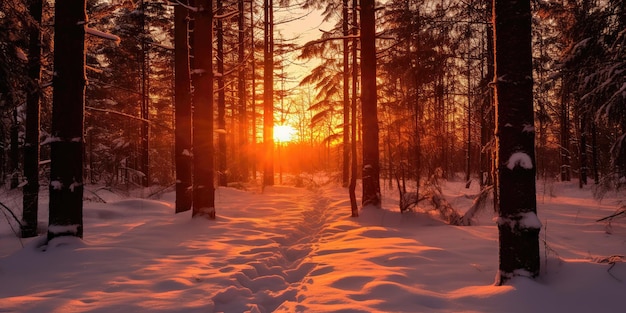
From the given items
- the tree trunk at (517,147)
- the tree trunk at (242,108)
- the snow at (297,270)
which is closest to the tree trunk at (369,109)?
the snow at (297,270)

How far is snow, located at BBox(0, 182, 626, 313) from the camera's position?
10.2 ft

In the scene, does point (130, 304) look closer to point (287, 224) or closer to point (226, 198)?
point (287, 224)

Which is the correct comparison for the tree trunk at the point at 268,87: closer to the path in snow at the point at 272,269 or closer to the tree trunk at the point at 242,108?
the tree trunk at the point at 242,108

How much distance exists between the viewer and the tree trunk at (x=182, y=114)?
8695 mm

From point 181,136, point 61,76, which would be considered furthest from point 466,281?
point 181,136

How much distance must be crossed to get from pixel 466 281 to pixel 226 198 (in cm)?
1086

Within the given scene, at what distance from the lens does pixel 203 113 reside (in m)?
7.60

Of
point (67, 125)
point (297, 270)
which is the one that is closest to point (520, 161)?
point (297, 270)

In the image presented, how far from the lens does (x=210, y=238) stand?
6234 mm

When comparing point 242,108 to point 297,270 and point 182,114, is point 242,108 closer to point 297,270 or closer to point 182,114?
point 182,114

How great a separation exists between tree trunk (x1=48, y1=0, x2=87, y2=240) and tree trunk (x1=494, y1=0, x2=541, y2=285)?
18.5 ft

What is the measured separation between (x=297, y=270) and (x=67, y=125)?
3.95m

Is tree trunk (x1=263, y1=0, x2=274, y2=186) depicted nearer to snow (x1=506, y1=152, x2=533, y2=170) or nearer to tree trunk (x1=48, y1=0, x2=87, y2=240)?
tree trunk (x1=48, y1=0, x2=87, y2=240)

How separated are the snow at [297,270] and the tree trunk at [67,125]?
39 centimetres
